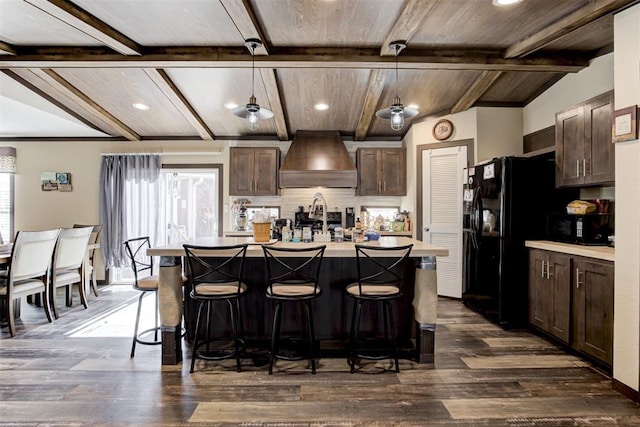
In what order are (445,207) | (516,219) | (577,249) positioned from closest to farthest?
(577,249) < (516,219) < (445,207)

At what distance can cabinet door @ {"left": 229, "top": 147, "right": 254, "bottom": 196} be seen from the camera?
5844mm

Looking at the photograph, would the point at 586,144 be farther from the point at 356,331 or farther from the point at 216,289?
the point at 216,289

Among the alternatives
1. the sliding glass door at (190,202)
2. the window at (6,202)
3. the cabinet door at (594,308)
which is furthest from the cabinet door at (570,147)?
the window at (6,202)

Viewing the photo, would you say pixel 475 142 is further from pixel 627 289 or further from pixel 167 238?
pixel 167 238

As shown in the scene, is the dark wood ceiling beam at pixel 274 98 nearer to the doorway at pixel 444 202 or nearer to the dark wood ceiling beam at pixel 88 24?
the dark wood ceiling beam at pixel 88 24

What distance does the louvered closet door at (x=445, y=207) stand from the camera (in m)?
5.06

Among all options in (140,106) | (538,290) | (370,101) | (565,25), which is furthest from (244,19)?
(538,290)

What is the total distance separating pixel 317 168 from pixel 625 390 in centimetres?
415

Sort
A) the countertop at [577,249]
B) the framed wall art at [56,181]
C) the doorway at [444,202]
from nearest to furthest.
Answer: the countertop at [577,249] < the doorway at [444,202] < the framed wall art at [56,181]

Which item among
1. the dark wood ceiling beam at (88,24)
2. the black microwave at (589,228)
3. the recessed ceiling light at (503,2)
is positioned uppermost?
the recessed ceiling light at (503,2)

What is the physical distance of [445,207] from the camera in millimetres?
5191

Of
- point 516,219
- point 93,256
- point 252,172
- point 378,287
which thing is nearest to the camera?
point 378,287

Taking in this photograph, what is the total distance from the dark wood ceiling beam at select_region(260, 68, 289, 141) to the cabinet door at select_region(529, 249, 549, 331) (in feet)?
10.8

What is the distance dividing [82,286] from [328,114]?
4.01 m
